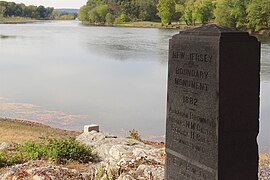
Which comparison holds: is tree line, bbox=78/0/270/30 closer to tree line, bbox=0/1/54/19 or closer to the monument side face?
tree line, bbox=0/1/54/19

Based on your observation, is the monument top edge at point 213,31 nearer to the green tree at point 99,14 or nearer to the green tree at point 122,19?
the green tree at point 122,19

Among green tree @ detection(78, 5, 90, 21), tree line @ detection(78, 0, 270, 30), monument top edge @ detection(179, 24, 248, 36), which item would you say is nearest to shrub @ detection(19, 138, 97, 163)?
monument top edge @ detection(179, 24, 248, 36)

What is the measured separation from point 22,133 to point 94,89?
13.1 metres

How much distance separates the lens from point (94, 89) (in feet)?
98.6

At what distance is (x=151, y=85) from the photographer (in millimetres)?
30719

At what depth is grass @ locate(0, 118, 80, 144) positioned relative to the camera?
15.8 metres

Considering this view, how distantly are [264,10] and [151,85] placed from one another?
47.9 m

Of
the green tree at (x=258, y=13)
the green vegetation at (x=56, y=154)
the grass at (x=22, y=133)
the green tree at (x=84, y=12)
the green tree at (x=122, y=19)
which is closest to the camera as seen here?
the green vegetation at (x=56, y=154)

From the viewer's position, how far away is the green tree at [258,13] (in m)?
73.4

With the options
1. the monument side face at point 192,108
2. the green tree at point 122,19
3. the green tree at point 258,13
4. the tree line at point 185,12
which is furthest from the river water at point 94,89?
the green tree at point 122,19

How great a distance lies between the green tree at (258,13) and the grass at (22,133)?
58.3 metres

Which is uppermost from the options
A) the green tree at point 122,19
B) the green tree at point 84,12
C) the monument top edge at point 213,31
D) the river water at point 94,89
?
the green tree at point 84,12

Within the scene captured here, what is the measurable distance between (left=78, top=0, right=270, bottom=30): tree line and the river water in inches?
1131

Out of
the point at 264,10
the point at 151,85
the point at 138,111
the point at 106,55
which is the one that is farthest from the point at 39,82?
the point at 264,10
